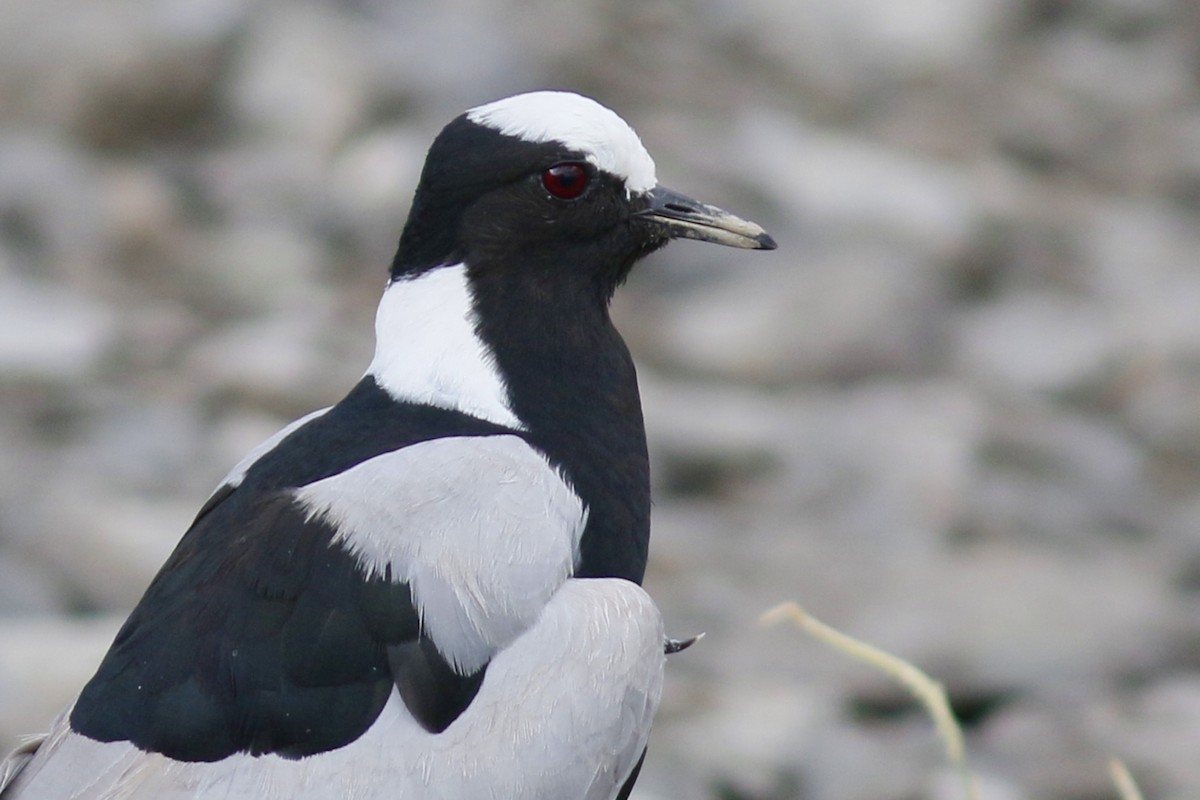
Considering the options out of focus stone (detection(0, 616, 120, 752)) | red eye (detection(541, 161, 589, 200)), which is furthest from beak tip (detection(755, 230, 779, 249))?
out of focus stone (detection(0, 616, 120, 752))

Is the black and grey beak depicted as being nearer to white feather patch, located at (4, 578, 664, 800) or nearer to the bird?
the bird

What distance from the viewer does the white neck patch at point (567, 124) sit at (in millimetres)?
3797

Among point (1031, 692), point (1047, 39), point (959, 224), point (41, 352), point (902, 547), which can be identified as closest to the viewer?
point (1031, 692)

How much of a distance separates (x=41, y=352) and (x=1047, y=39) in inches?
240

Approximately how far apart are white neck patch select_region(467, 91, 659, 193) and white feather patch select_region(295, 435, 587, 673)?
2.15 ft

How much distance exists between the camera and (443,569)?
3303 mm

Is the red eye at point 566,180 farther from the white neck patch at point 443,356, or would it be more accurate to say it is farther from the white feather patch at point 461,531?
the white feather patch at point 461,531

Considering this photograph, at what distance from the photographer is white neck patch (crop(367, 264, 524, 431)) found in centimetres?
377

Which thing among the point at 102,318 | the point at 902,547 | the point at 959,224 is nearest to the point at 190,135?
the point at 102,318

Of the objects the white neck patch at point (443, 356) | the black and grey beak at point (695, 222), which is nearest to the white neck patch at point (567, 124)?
the black and grey beak at point (695, 222)

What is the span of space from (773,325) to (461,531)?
449cm

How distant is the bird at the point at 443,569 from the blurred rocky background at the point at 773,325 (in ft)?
5.04

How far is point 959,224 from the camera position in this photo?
862cm

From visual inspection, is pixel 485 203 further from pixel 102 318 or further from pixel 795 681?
pixel 102 318
